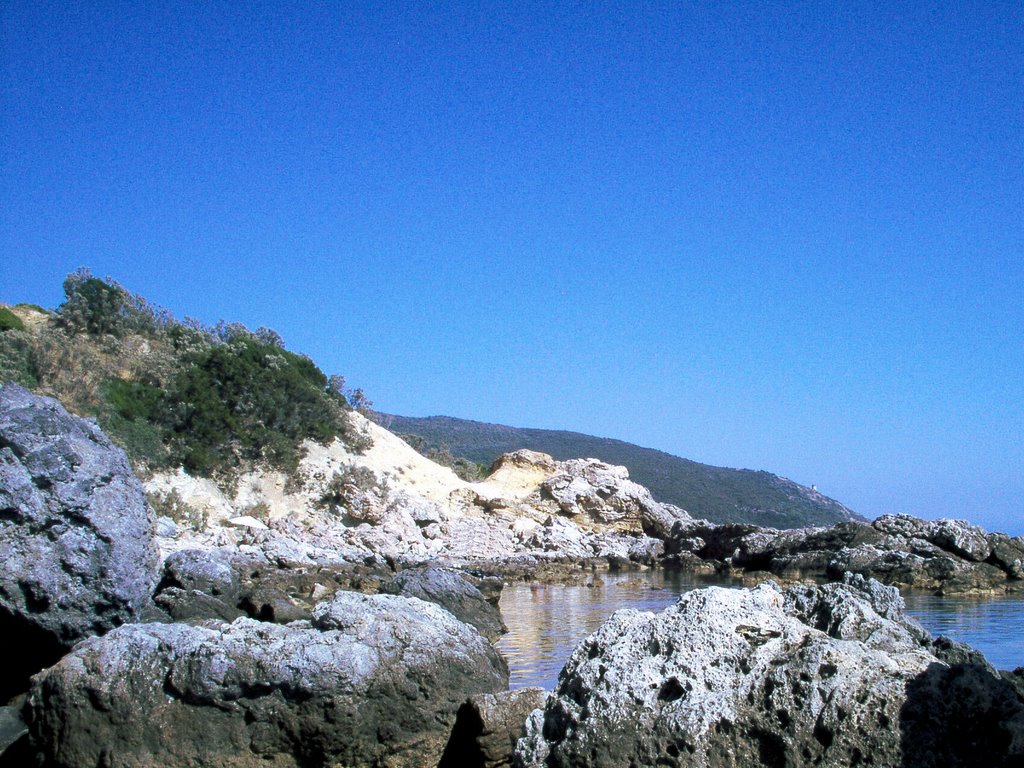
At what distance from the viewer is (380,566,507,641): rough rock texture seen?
16672 millimetres

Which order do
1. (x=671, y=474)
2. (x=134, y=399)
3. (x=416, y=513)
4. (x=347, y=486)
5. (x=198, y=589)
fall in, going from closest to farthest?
(x=198, y=589), (x=134, y=399), (x=347, y=486), (x=416, y=513), (x=671, y=474)

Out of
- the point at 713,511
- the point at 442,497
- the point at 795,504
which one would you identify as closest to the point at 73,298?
the point at 442,497

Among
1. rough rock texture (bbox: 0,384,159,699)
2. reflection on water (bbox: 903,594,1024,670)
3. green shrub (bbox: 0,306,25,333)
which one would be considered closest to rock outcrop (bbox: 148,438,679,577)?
green shrub (bbox: 0,306,25,333)

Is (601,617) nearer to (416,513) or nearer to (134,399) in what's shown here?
(416,513)

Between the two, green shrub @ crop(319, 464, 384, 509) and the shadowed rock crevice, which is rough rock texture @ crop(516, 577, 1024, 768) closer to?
the shadowed rock crevice

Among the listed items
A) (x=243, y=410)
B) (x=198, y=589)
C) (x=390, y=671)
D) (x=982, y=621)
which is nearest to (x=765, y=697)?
(x=390, y=671)

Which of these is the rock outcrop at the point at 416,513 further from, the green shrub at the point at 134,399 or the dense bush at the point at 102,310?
the dense bush at the point at 102,310

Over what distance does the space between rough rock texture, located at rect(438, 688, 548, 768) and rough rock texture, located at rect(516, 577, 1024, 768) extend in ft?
6.78

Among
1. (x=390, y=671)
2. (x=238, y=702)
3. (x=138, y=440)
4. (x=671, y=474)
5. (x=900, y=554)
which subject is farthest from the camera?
(x=671, y=474)

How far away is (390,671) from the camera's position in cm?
919

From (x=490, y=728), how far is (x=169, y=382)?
29.9 m

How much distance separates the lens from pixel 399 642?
954 cm

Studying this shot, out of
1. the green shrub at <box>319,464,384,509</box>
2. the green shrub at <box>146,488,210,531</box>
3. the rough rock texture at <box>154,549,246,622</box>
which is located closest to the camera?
the rough rock texture at <box>154,549,246,622</box>

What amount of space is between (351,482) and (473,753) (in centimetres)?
2709
